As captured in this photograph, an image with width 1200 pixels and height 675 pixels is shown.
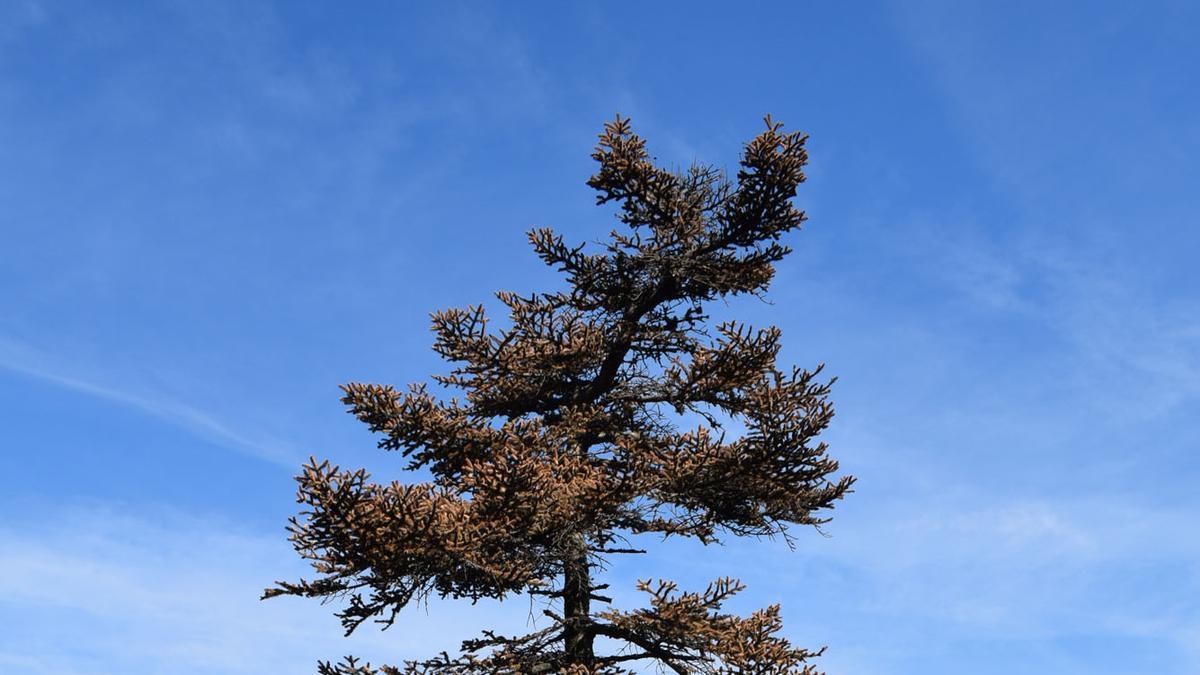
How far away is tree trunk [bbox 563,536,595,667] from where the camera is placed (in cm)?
1684

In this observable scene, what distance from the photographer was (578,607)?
17.2 m

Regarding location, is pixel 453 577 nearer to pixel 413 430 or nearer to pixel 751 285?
pixel 413 430

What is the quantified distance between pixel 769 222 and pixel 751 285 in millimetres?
1234

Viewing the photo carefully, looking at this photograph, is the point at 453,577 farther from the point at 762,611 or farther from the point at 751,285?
the point at 751,285

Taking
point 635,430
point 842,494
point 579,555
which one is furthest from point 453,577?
point 842,494

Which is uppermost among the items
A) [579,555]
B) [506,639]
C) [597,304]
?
[597,304]

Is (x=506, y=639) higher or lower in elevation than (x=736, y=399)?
lower

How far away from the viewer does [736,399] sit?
17.6m

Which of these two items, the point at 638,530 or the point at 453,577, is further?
the point at 638,530

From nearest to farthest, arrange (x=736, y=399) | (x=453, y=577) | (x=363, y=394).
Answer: (x=453, y=577), (x=363, y=394), (x=736, y=399)

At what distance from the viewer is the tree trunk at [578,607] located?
16844 mm

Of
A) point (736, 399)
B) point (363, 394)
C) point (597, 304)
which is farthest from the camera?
point (597, 304)

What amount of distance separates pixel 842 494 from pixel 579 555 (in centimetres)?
456

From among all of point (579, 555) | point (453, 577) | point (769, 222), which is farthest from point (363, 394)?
point (769, 222)
